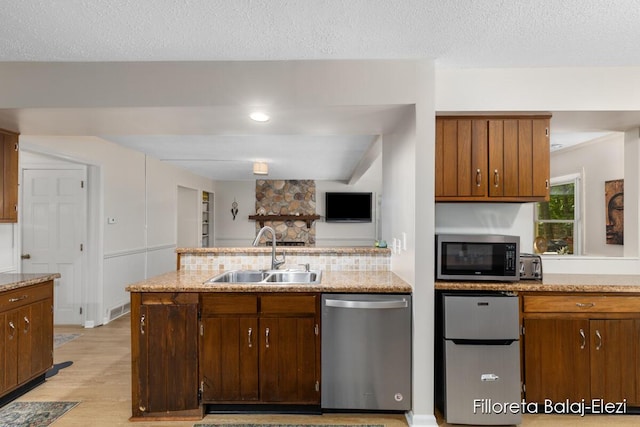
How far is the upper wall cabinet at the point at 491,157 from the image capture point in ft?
8.82

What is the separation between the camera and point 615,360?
8.11ft

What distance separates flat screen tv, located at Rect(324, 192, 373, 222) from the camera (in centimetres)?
868

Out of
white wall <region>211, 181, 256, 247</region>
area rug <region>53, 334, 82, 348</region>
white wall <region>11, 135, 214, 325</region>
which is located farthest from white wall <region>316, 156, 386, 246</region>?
area rug <region>53, 334, 82, 348</region>

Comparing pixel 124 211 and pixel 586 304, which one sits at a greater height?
pixel 124 211

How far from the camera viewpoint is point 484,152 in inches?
106

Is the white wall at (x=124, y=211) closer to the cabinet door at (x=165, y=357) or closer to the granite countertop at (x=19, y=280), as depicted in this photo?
the granite countertop at (x=19, y=280)

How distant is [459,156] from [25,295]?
3.34 metres

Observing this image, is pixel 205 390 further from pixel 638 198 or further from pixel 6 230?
pixel 638 198

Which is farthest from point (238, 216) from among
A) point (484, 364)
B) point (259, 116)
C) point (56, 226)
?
point (484, 364)

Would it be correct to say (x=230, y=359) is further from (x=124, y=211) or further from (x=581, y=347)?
(x=124, y=211)

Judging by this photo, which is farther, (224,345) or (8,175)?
(8,175)

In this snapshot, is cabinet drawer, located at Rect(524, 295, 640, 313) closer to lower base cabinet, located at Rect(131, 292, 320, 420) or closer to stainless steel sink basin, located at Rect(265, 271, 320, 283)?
lower base cabinet, located at Rect(131, 292, 320, 420)

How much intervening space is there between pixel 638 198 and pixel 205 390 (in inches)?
143

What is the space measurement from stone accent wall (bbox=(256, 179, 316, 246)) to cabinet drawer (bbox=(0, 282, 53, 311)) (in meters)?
5.81
